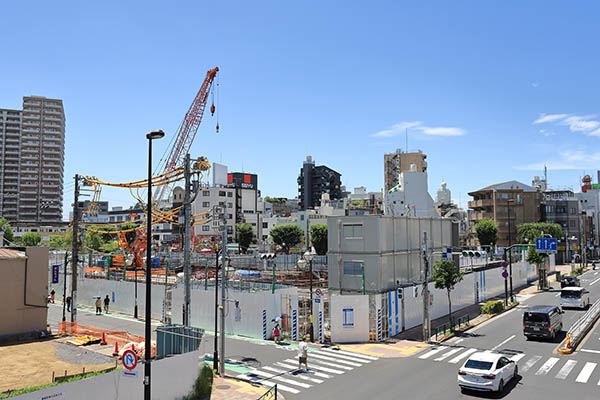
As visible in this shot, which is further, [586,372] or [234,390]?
[586,372]

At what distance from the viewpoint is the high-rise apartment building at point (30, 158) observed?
489ft

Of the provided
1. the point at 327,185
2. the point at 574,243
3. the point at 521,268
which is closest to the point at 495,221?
the point at 574,243

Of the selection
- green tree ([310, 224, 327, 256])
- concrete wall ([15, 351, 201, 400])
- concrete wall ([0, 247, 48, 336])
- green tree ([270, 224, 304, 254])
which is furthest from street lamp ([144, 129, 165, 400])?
green tree ([270, 224, 304, 254])

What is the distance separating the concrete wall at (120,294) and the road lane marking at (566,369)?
100ft

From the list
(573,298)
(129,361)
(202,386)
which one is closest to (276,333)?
(202,386)

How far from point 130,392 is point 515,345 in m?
23.3

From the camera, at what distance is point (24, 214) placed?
150375 mm

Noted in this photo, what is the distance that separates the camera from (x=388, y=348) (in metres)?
28.1

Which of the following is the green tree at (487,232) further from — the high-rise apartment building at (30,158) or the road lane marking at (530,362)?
the high-rise apartment building at (30,158)

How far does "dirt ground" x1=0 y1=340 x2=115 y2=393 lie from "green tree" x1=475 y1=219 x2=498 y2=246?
90243 mm

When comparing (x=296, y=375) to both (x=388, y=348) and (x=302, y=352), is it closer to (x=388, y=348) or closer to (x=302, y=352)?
(x=302, y=352)

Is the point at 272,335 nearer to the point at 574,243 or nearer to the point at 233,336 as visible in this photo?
the point at 233,336

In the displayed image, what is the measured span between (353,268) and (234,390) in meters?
17.2

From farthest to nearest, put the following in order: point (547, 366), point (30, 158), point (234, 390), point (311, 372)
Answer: point (30, 158) < point (547, 366) < point (311, 372) < point (234, 390)
